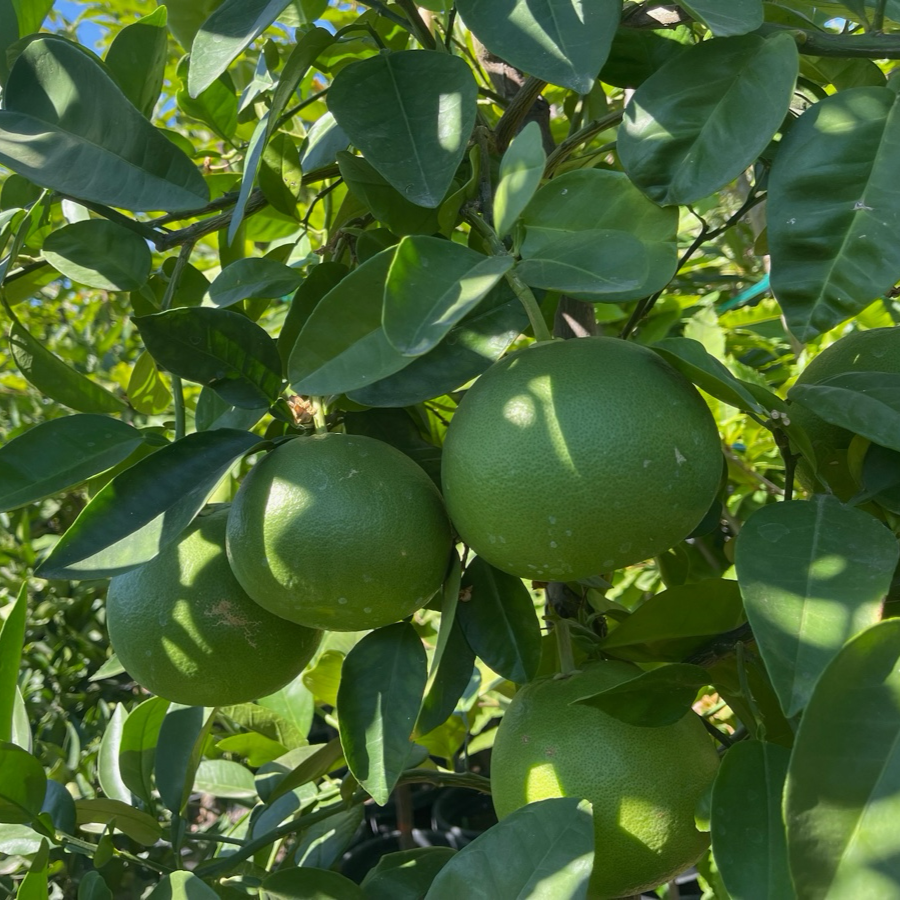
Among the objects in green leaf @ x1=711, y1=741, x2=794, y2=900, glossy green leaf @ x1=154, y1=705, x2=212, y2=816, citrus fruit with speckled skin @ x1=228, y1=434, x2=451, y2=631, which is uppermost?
citrus fruit with speckled skin @ x1=228, y1=434, x2=451, y2=631

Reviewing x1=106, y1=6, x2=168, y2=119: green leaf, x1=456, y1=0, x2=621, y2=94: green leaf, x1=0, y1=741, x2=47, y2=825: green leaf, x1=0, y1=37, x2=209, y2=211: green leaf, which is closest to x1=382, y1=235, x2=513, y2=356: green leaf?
x1=456, y1=0, x2=621, y2=94: green leaf

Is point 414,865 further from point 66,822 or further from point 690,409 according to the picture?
point 690,409

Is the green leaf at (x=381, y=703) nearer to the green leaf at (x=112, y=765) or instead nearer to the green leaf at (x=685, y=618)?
the green leaf at (x=685, y=618)

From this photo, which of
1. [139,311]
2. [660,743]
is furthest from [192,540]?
[660,743]

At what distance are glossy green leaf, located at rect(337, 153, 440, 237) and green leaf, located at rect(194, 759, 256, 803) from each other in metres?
0.75

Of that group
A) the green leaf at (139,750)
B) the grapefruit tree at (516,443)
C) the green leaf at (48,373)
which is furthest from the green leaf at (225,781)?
the green leaf at (48,373)

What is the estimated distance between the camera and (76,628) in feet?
6.92

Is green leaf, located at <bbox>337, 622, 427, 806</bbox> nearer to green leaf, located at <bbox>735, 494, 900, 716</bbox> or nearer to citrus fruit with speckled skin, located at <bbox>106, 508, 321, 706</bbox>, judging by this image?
citrus fruit with speckled skin, located at <bbox>106, 508, 321, 706</bbox>

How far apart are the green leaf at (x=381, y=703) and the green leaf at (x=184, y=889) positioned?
15cm

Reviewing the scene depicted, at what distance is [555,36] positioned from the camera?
0.46 metres

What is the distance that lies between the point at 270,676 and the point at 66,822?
284 millimetres

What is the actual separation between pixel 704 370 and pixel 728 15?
0.17 metres

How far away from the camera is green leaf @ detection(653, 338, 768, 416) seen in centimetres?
46

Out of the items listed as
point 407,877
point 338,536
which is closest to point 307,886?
point 407,877
